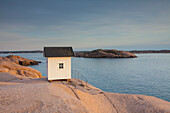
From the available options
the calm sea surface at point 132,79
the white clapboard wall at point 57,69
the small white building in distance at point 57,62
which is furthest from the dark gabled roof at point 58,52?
the calm sea surface at point 132,79

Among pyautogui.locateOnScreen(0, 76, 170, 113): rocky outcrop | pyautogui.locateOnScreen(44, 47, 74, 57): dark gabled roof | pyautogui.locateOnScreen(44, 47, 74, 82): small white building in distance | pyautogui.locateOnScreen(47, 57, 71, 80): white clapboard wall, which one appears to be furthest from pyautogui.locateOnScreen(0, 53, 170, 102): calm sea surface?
pyautogui.locateOnScreen(44, 47, 74, 57): dark gabled roof

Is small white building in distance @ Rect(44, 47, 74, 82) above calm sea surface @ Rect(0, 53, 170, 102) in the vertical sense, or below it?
above

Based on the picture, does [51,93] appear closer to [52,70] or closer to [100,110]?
[100,110]

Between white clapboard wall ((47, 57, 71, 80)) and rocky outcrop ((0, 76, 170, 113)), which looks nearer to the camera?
rocky outcrop ((0, 76, 170, 113))

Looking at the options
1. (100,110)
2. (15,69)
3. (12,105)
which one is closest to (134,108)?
(100,110)

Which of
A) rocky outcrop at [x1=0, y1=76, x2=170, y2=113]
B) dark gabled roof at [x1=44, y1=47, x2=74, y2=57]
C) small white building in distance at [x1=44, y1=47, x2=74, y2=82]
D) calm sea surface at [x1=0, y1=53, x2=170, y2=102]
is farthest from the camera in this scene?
calm sea surface at [x1=0, y1=53, x2=170, y2=102]

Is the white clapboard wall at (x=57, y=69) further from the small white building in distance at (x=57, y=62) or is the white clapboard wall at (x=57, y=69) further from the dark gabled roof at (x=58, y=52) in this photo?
the dark gabled roof at (x=58, y=52)

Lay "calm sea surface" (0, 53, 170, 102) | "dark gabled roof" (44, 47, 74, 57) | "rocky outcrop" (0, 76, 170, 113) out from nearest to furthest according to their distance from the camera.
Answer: "rocky outcrop" (0, 76, 170, 113)
"dark gabled roof" (44, 47, 74, 57)
"calm sea surface" (0, 53, 170, 102)

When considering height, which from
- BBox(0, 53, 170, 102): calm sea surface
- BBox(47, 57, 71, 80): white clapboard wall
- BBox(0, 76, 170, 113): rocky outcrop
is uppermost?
BBox(47, 57, 71, 80): white clapboard wall

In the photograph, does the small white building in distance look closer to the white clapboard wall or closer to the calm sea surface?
the white clapboard wall

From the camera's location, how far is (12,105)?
8523 mm

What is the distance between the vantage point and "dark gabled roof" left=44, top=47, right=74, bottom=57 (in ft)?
59.5

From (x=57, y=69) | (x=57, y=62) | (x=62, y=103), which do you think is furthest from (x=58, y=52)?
(x=62, y=103)

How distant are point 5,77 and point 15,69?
6.56 metres
